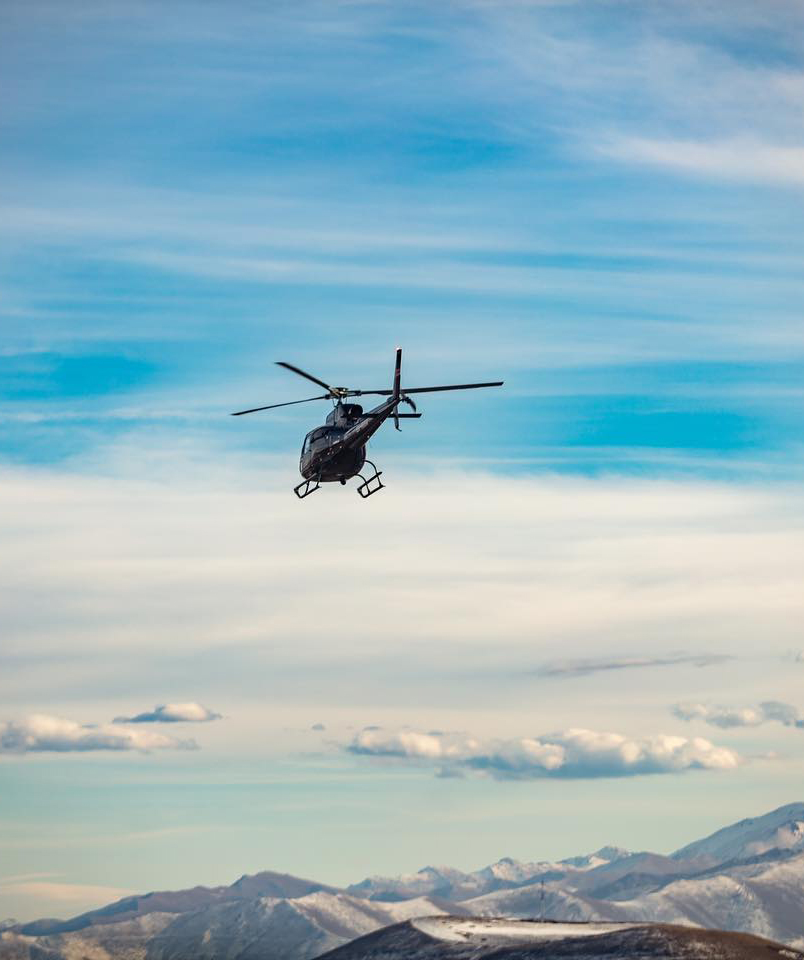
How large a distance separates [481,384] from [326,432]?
15.2 meters

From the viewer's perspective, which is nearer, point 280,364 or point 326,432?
point 280,364

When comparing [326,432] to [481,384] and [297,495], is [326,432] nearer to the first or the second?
[297,495]

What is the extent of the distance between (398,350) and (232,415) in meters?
15.9

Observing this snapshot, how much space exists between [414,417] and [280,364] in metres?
12.2

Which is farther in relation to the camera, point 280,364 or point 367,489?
point 367,489

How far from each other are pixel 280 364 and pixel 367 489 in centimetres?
1469

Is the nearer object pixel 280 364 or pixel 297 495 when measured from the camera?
pixel 280 364

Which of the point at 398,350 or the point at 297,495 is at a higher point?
the point at 398,350

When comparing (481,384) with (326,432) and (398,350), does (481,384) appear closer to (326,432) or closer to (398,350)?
(398,350)

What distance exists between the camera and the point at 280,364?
118000 millimetres

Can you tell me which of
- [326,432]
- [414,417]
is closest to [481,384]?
[414,417]

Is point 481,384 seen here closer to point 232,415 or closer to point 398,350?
point 398,350

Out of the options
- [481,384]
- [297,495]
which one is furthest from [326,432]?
[481,384]

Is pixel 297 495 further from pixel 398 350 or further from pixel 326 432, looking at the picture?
pixel 398 350
